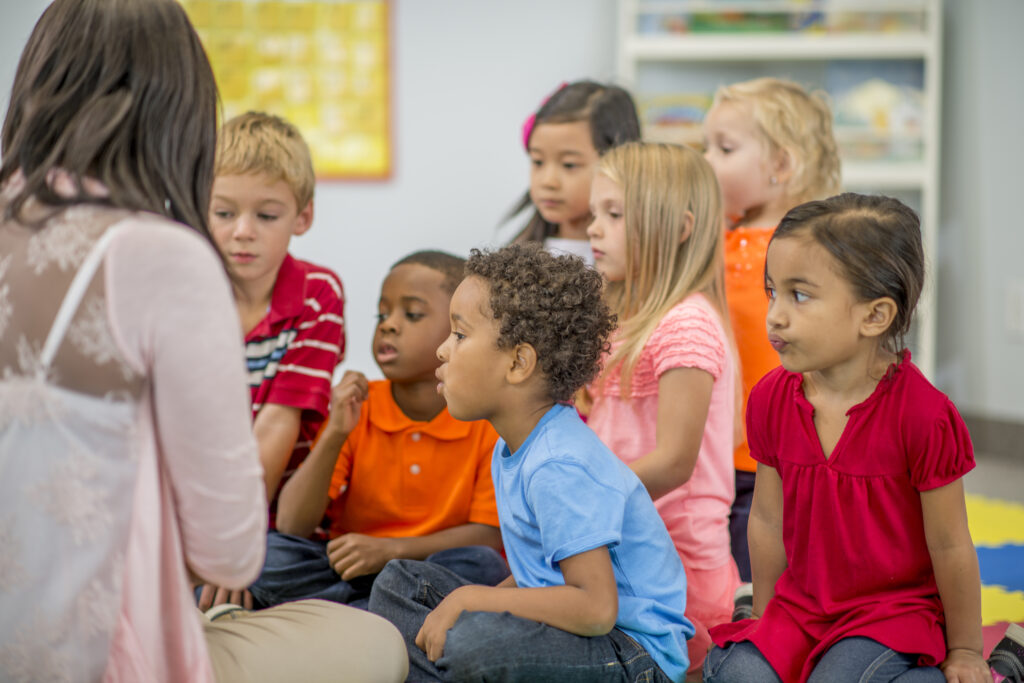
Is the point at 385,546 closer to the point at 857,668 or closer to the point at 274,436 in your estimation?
the point at 274,436

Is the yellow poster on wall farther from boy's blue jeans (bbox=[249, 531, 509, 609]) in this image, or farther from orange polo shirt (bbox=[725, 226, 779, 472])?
boy's blue jeans (bbox=[249, 531, 509, 609])

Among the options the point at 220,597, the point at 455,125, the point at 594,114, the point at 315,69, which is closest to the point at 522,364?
the point at 220,597

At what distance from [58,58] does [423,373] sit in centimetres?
79

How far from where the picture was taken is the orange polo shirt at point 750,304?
1.82 metres

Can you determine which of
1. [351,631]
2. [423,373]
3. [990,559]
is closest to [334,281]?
[423,373]

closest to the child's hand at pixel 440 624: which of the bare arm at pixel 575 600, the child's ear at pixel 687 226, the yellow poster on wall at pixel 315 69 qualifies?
the bare arm at pixel 575 600

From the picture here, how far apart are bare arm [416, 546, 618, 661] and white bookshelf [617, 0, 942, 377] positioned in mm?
2133

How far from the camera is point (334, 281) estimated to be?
1687 millimetres

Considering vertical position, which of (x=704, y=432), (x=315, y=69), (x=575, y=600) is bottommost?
(x=575, y=600)

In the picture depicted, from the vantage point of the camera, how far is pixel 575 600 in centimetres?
108

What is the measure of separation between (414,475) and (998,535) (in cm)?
135

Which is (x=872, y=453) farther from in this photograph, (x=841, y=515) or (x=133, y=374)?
(x=133, y=374)

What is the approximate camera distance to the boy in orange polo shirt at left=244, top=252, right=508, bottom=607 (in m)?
1.48

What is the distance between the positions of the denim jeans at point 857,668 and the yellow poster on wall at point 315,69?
2.71 m
